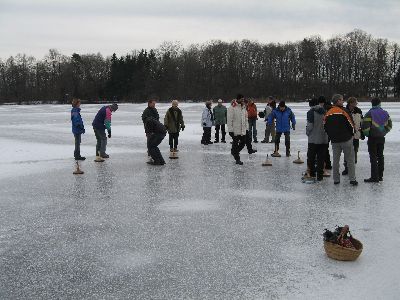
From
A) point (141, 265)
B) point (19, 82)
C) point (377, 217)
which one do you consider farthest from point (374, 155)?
point (19, 82)

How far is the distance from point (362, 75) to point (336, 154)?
77.9m

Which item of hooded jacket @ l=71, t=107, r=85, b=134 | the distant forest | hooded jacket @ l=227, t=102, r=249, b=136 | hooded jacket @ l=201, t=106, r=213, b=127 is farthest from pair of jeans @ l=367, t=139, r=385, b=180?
the distant forest

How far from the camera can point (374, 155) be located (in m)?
9.28

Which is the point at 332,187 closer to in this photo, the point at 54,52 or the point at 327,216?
the point at 327,216

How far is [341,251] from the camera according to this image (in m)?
4.95

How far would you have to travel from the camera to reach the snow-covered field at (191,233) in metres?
4.45

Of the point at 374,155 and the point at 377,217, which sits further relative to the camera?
the point at 374,155

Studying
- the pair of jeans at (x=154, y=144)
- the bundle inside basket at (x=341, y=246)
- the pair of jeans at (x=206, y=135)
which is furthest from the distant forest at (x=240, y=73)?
the bundle inside basket at (x=341, y=246)

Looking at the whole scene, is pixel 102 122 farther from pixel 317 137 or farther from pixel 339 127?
pixel 339 127

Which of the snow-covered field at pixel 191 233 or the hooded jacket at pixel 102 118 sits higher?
the hooded jacket at pixel 102 118

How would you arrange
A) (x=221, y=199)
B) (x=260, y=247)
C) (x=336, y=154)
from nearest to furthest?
(x=260, y=247) < (x=221, y=199) < (x=336, y=154)

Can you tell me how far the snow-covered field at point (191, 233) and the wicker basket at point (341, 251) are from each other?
10cm

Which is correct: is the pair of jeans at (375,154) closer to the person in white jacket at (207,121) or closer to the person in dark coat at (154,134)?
the person in dark coat at (154,134)

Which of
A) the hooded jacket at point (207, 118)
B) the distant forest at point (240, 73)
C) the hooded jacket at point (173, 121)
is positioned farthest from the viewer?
the distant forest at point (240, 73)
